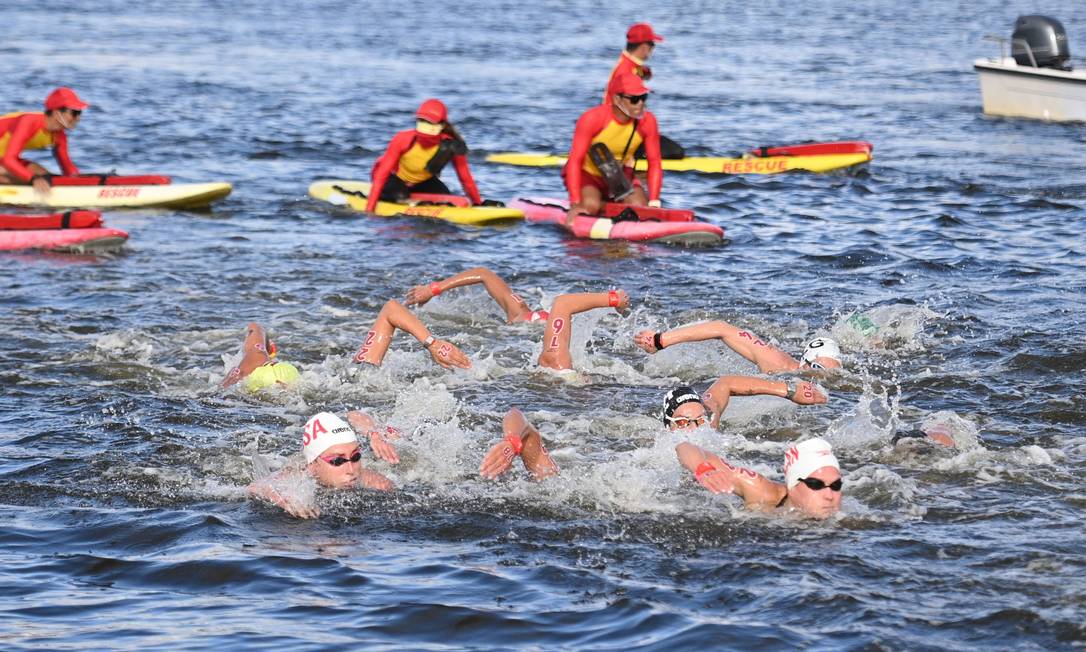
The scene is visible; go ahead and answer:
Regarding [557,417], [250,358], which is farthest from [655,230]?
[250,358]

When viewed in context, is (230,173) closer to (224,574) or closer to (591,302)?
(591,302)

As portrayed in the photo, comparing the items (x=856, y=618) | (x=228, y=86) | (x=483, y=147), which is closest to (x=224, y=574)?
(x=856, y=618)

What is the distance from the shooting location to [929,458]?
9.88 meters

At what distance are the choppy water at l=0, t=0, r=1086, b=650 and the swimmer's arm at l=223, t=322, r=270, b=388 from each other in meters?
0.17

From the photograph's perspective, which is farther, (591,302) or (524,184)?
(524,184)

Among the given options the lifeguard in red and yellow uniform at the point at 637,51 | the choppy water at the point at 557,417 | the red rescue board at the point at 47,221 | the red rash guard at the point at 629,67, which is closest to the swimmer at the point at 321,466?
the choppy water at the point at 557,417

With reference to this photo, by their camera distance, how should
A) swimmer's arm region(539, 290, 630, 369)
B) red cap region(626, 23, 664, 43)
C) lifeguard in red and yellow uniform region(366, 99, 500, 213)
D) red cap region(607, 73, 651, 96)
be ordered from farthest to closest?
1. lifeguard in red and yellow uniform region(366, 99, 500, 213)
2. red cap region(626, 23, 664, 43)
3. red cap region(607, 73, 651, 96)
4. swimmer's arm region(539, 290, 630, 369)

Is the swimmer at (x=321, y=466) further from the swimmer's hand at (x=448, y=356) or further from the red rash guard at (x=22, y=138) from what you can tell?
the red rash guard at (x=22, y=138)

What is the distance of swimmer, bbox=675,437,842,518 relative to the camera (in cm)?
859

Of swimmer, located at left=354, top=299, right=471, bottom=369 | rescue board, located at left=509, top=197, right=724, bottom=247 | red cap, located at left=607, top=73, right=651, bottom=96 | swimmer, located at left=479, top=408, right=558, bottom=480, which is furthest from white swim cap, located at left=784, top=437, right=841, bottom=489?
red cap, located at left=607, top=73, right=651, bottom=96

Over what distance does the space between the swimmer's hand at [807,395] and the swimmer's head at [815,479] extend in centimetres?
163

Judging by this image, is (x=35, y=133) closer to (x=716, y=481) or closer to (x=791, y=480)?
(x=716, y=481)

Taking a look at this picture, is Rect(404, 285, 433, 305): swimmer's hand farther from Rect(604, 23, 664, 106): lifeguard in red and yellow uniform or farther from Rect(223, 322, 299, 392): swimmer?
Rect(604, 23, 664, 106): lifeguard in red and yellow uniform

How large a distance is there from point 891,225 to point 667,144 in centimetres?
452
